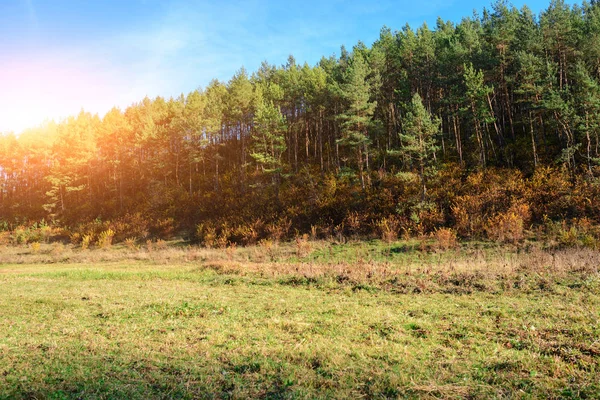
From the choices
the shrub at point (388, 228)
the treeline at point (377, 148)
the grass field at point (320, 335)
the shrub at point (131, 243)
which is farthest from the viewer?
the shrub at point (131, 243)

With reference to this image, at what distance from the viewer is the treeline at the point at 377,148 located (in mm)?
28297

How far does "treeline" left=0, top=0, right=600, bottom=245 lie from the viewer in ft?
92.8

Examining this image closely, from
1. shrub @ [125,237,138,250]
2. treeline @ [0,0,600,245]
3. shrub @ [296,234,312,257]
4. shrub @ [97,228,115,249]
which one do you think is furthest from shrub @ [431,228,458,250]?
shrub @ [97,228,115,249]

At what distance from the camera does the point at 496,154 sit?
3588cm

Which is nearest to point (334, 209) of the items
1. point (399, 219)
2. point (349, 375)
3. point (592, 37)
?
point (399, 219)

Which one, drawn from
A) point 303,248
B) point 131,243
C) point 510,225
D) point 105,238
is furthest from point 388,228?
point 105,238

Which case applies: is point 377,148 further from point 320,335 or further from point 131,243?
point 320,335

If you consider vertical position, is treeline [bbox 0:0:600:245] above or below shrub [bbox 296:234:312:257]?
above

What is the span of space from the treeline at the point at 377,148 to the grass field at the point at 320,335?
14.3m

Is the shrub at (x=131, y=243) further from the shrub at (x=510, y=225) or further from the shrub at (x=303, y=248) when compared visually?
the shrub at (x=510, y=225)

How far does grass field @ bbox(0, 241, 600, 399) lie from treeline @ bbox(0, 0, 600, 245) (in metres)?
14.3

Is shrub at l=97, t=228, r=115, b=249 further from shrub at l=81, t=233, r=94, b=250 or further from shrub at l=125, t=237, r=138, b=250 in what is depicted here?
shrub at l=125, t=237, r=138, b=250

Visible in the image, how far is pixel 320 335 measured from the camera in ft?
24.2

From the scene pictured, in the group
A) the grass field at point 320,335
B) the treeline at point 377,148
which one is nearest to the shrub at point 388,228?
the treeline at point 377,148
